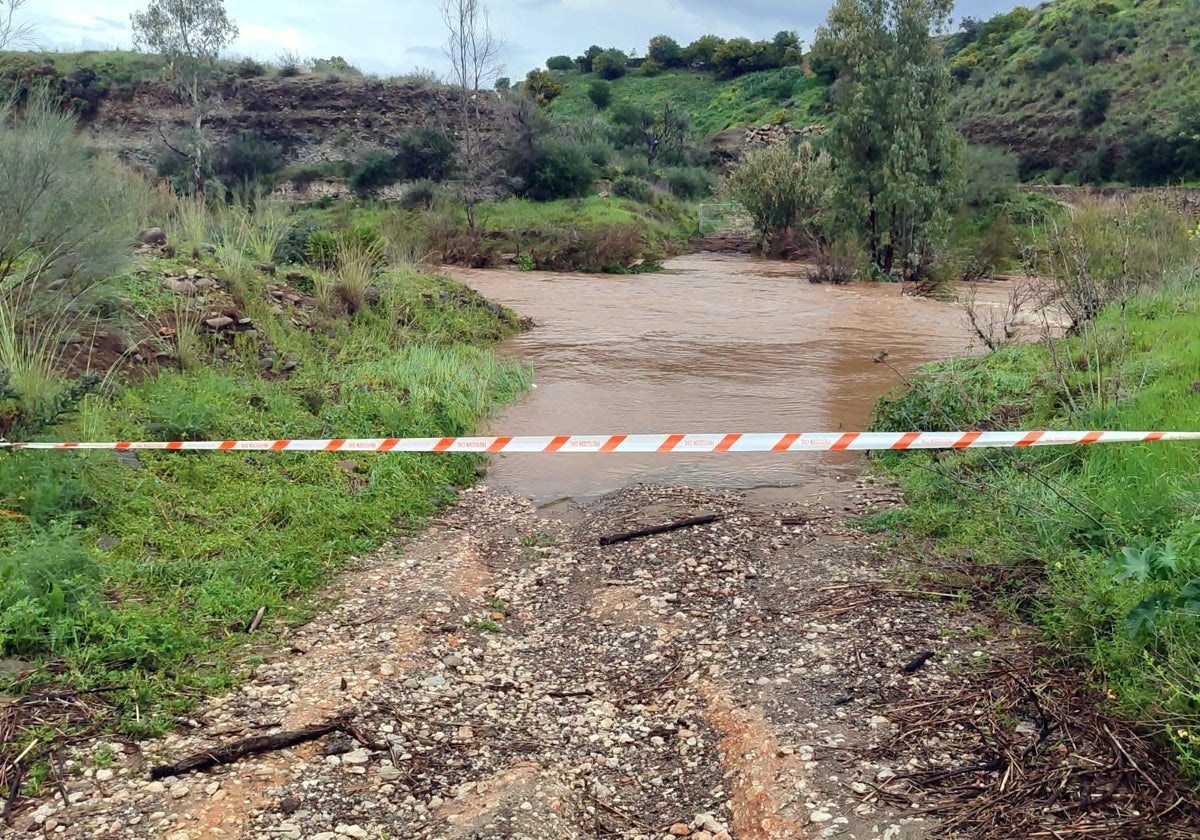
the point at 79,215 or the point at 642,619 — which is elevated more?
the point at 79,215

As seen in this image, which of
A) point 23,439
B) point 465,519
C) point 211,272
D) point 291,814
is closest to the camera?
point 291,814

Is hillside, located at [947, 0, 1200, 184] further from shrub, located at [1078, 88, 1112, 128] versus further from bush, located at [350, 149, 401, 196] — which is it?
bush, located at [350, 149, 401, 196]

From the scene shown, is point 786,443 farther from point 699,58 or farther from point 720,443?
point 699,58

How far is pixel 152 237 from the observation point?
10.3m

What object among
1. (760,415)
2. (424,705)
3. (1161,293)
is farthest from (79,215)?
(1161,293)

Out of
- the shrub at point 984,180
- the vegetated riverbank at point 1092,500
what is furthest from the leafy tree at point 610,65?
the vegetated riverbank at point 1092,500

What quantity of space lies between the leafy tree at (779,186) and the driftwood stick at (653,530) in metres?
20.7

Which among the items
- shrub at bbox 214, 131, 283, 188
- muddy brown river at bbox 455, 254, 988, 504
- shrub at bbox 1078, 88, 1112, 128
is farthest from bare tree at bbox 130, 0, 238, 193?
shrub at bbox 1078, 88, 1112, 128

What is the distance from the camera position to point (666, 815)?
302 cm

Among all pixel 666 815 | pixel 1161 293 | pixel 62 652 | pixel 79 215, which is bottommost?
pixel 666 815

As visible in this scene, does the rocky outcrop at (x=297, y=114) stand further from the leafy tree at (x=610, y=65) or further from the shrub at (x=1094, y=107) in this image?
the leafy tree at (x=610, y=65)

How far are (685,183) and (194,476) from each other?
3389 centimetres

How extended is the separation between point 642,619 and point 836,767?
1.60 m

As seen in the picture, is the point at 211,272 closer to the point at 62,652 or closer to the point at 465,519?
the point at 465,519
